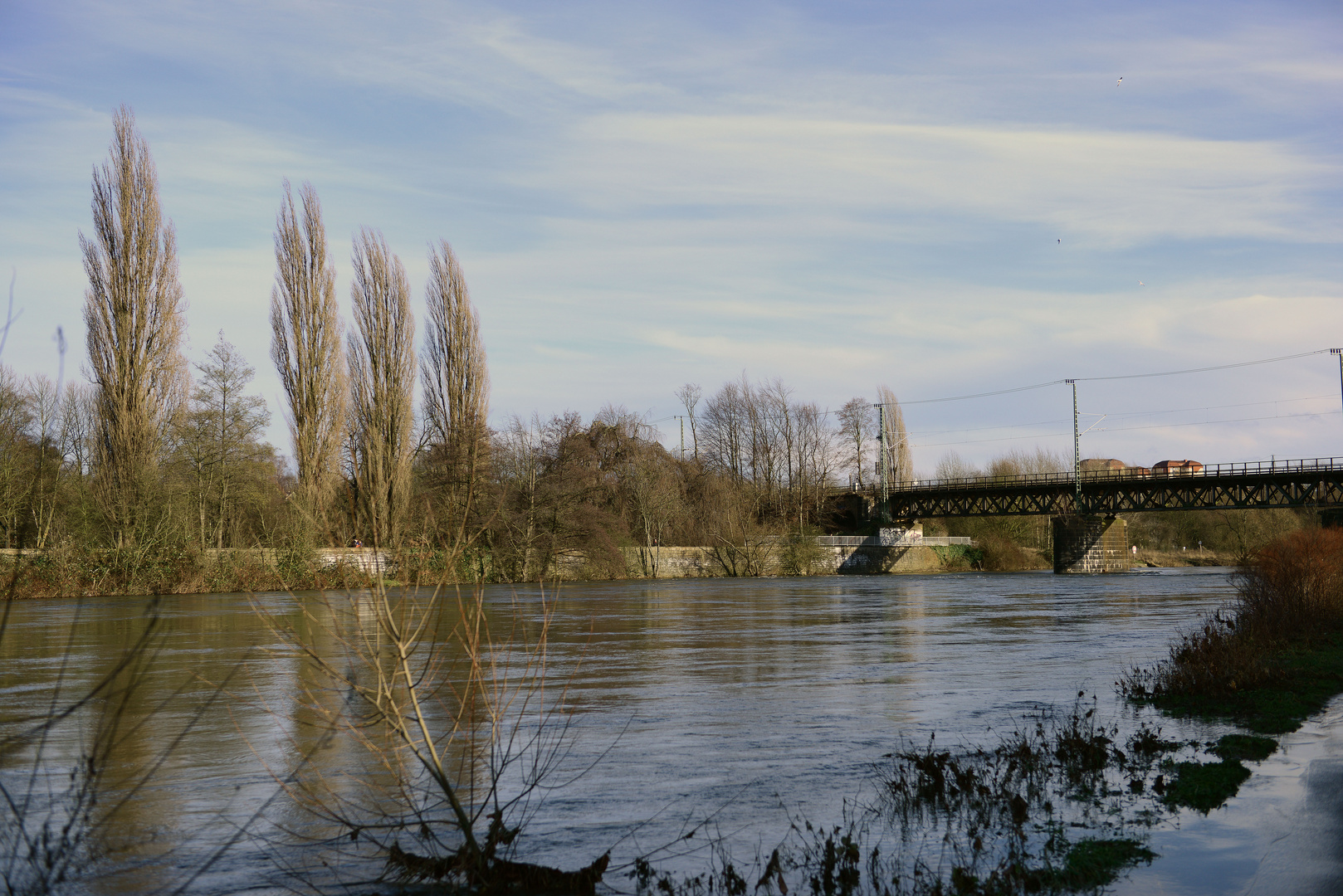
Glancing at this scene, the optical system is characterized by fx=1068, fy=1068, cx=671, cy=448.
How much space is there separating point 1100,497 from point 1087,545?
4500 mm

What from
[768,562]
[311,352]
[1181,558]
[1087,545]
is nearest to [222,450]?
[311,352]

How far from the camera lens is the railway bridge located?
244 feet

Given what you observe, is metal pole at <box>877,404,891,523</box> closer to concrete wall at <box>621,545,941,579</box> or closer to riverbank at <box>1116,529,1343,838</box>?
concrete wall at <box>621,545,941,579</box>

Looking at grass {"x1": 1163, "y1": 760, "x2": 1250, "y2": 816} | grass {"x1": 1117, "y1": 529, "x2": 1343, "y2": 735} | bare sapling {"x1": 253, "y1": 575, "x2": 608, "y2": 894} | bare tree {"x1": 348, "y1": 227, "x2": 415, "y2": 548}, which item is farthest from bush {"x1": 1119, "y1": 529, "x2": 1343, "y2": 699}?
bare tree {"x1": 348, "y1": 227, "x2": 415, "y2": 548}

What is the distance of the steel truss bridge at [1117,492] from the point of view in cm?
7425

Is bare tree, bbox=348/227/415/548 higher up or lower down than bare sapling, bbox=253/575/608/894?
higher up

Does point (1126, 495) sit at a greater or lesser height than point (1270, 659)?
greater

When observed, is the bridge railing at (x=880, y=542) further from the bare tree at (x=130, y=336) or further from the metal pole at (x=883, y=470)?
the bare tree at (x=130, y=336)

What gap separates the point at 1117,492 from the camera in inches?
3248

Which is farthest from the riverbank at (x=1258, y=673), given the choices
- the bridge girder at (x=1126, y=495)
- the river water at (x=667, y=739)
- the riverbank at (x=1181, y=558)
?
the riverbank at (x=1181, y=558)

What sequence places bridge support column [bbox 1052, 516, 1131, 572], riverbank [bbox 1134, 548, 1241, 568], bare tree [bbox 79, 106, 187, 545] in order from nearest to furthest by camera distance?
bare tree [bbox 79, 106, 187, 545] → bridge support column [bbox 1052, 516, 1131, 572] → riverbank [bbox 1134, 548, 1241, 568]

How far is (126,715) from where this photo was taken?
13422mm

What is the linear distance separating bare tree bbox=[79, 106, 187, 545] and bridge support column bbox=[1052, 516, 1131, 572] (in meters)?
Answer: 63.9

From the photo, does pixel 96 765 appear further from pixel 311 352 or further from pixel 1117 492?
pixel 1117 492
